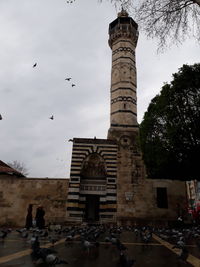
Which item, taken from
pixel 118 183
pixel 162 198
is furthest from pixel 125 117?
pixel 162 198

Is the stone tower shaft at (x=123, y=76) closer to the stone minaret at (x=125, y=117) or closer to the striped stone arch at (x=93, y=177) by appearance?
the stone minaret at (x=125, y=117)

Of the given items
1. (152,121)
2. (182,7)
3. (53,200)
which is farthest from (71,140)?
(182,7)

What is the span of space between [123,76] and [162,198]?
13.3 m

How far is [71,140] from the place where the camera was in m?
19.4

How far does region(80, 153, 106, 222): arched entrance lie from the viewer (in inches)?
725

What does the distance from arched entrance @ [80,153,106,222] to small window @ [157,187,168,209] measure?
16.8ft

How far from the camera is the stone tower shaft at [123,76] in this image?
829 inches

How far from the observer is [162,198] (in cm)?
1872

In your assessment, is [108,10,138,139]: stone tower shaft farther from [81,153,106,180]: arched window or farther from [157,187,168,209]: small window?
[157,187,168,209]: small window

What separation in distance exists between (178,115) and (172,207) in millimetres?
9658

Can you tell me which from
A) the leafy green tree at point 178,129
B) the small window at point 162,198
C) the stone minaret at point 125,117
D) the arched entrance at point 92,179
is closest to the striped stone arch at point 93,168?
the arched entrance at point 92,179

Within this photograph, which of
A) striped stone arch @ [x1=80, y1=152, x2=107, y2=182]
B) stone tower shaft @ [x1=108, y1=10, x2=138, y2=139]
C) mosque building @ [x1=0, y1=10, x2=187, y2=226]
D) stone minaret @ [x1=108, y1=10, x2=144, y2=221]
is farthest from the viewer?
stone tower shaft @ [x1=108, y1=10, x2=138, y2=139]

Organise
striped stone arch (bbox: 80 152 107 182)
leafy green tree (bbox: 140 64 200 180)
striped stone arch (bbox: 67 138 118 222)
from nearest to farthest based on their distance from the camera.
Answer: leafy green tree (bbox: 140 64 200 180) → striped stone arch (bbox: 67 138 118 222) → striped stone arch (bbox: 80 152 107 182)

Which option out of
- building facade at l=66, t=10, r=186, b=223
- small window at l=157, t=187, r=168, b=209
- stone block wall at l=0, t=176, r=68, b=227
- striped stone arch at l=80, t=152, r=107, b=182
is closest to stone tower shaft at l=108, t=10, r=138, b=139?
building facade at l=66, t=10, r=186, b=223
